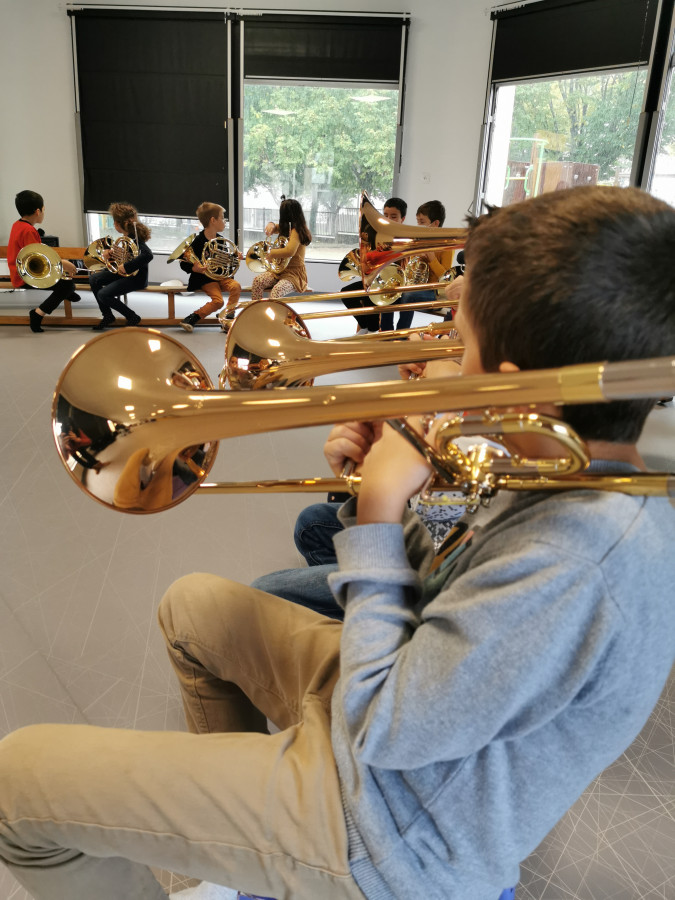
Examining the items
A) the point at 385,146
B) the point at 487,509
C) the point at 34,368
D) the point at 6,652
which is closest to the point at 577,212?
the point at 487,509

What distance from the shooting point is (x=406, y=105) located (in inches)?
297

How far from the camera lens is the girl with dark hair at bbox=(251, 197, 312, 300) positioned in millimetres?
5582

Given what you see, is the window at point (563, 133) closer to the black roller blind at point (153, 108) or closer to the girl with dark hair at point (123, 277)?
the black roller blind at point (153, 108)

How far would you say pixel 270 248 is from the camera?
5801 millimetres

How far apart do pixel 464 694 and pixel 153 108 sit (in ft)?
27.7

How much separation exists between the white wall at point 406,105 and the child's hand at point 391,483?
720 centimetres

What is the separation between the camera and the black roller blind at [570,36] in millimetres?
5547

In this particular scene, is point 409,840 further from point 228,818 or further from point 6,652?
Result: point 6,652

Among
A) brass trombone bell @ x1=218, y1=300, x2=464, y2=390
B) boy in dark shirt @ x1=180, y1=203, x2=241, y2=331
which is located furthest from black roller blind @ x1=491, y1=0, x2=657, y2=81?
brass trombone bell @ x1=218, y1=300, x2=464, y2=390

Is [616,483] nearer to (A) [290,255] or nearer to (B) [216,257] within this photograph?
(A) [290,255]

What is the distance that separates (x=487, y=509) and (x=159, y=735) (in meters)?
0.52

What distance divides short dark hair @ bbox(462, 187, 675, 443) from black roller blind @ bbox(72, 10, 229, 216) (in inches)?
306

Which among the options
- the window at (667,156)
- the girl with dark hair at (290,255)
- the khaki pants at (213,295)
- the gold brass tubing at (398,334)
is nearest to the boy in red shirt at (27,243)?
the khaki pants at (213,295)

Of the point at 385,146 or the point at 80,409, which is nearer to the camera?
the point at 80,409
